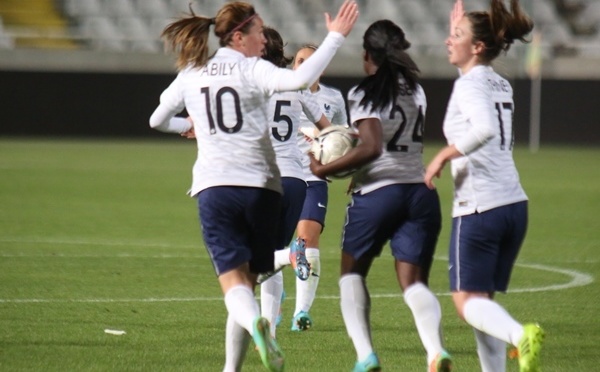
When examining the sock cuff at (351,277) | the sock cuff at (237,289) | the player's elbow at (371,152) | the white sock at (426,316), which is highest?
the player's elbow at (371,152)

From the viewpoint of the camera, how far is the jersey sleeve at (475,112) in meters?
5.67

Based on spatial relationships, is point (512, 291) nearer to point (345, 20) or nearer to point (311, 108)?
point (311, 108)

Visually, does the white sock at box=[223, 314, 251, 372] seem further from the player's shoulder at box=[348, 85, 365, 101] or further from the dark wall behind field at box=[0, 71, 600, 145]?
the dark wall behind field at box=[0, 71, 600, 145]

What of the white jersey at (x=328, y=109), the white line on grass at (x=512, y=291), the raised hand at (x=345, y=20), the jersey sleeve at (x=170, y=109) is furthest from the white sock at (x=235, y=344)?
the white line on grass at (x=512, y=291)

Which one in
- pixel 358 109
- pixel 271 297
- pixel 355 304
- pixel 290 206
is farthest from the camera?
pixel 290 206

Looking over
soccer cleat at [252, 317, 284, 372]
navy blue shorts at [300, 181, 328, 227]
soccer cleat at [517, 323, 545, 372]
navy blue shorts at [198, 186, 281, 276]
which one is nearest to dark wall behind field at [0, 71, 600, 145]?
navy blue shorts at [300, 181, 328, 227]

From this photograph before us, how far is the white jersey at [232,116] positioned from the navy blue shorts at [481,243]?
1.02 metres

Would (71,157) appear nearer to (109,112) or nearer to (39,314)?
(109,112)

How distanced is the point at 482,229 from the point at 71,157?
77.3 feet

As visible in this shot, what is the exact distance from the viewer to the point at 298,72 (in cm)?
580

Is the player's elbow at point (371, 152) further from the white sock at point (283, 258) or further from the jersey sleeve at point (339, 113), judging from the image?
the jersey sleeve at point (339, 113)

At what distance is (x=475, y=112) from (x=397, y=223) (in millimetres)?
897

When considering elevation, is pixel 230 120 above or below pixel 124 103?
above

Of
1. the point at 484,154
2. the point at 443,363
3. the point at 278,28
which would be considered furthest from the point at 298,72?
the point at 278,28
